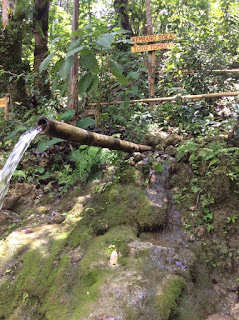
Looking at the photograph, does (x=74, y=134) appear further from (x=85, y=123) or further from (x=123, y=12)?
(x=123, y=12)

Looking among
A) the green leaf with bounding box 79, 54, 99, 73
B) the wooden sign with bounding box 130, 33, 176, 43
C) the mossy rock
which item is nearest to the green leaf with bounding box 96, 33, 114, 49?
the green leaf with bounding box 79, 54, 99, 73

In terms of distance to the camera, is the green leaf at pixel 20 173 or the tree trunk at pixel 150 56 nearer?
the green leaf at pixel 20 173

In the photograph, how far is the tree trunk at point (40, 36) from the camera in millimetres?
7340

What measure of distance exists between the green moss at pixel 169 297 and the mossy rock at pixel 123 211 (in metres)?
0.92

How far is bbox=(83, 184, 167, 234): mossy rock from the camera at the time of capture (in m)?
3.27

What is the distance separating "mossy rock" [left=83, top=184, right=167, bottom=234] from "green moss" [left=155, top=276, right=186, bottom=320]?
92cm

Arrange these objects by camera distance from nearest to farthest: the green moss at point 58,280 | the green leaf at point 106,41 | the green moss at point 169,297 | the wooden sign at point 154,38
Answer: the green moss at point 169,297, the green moss at point 58,280, the green leaf at point 106,41, the wooden sign at point 154,38

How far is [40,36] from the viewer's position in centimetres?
750

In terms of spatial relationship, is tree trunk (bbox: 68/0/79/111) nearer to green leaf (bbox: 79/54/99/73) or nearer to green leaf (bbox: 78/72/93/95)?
green leaf (bbox: 78/72/93/95)

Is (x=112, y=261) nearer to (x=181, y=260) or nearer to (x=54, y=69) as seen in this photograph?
(x=181, y=260)

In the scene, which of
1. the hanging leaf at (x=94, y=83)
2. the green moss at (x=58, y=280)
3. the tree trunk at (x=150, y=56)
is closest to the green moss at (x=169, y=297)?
the green moss at (x=58, y=280)

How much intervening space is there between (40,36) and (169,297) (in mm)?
7720

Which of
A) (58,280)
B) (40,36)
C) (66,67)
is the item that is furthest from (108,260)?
(40,36)

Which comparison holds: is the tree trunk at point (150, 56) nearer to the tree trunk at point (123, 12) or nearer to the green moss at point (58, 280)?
the tree trunk at point (123, 12)
